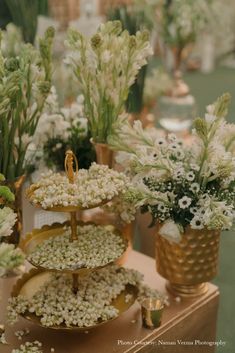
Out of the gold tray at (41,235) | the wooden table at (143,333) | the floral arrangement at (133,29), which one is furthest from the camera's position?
the floral arrangement at (133,29)

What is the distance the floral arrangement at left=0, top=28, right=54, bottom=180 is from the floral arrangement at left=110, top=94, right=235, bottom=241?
0.95 ft

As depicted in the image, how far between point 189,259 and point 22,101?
0.57 metres

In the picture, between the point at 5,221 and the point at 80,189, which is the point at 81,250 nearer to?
the point at 80,189

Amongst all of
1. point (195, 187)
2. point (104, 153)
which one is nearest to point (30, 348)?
point (195, 187)

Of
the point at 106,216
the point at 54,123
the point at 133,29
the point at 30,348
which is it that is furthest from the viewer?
the point at 133,29

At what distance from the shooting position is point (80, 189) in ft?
3.74

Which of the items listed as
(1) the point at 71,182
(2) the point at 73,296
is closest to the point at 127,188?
(1) the point at 71,182

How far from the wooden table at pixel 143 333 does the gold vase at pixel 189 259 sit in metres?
0.06

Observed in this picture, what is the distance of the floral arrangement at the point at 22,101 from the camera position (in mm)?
1223

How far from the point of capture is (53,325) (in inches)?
44.4

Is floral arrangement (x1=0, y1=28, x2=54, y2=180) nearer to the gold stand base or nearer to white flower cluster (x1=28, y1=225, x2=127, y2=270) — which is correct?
white flower cluster (x1=28, y1=225, x2=127, y2=270)

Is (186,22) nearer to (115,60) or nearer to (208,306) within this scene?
(115,60)

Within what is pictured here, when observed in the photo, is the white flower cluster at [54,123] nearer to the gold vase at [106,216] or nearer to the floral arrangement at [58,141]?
the floral arrangement at [58,141]

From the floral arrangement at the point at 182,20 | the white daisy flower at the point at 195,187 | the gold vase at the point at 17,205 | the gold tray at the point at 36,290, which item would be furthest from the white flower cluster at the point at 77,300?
the floral arrangement at the point at 182,20
